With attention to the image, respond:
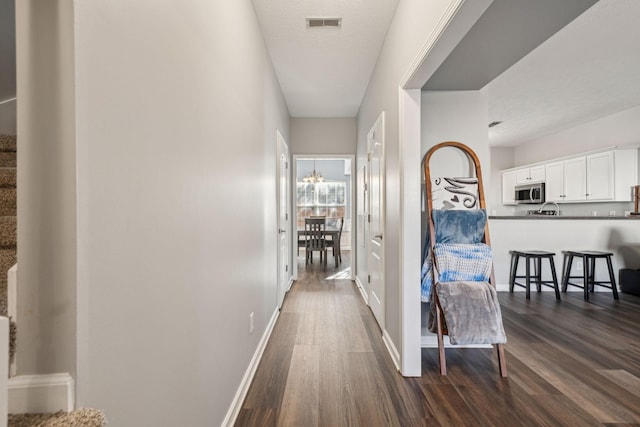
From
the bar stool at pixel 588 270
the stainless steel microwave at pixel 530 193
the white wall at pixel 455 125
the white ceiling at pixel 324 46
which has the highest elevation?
the white ceiling at pixel 324 46

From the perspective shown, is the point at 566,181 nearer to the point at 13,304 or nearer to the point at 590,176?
the point at 590,176

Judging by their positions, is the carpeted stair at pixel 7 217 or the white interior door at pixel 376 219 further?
the white interior door at pixel 376 219

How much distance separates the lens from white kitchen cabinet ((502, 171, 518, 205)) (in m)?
6.99

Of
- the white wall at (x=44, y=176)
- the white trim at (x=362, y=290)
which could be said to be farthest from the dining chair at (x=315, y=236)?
the white wall at (x=44, y=176)

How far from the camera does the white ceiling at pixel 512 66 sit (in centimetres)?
234

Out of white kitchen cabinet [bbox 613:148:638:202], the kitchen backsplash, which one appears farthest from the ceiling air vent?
the kitchen backsplash

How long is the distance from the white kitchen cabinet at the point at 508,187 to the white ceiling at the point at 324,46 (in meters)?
4.90

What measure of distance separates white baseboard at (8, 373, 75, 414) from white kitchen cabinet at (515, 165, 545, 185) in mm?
7570

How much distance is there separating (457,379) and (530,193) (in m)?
5.70

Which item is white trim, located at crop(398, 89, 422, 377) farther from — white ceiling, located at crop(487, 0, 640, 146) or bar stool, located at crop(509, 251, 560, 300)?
bar stool, located at crop(509, 251, 560, 300)

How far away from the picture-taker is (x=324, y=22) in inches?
98.5

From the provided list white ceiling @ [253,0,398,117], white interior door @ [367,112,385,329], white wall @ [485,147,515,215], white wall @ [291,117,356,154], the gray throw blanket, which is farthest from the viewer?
white wall @ [485,147,515,215]

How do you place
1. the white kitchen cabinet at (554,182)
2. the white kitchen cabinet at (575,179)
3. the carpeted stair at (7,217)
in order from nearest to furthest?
the carpeted stair at (7,217)
the white kitchen cabinet at (575,179)
the white kitchen cabinet at (554,182)

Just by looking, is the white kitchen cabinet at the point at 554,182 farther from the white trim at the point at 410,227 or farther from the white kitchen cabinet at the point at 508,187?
the white trim at the point at 410,227
